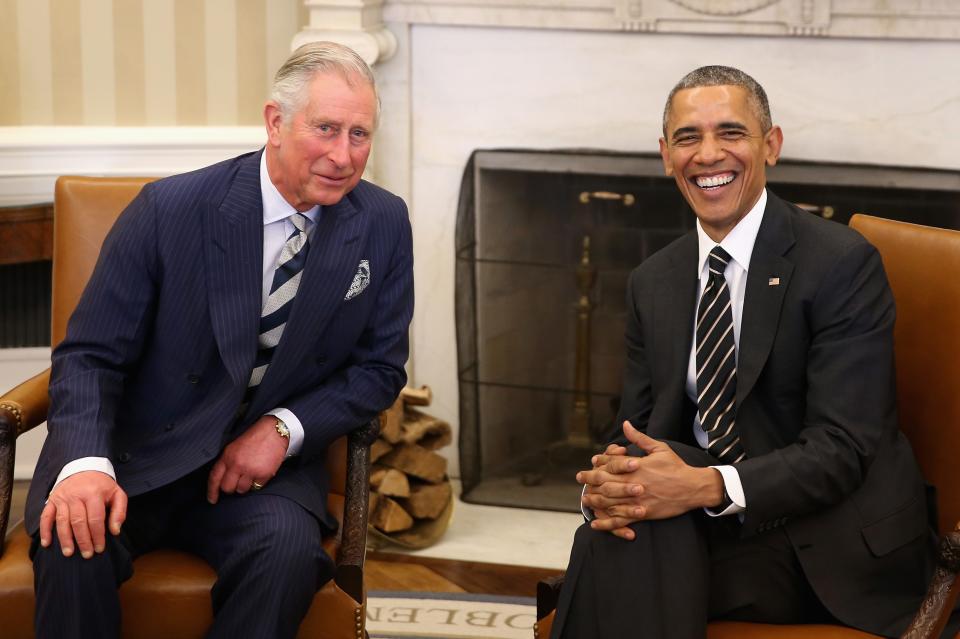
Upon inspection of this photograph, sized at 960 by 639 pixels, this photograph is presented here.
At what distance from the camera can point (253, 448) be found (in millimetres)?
2164

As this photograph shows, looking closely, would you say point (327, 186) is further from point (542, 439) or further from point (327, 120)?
point (542, 439)

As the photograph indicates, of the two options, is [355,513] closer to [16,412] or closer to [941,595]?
[16,412]

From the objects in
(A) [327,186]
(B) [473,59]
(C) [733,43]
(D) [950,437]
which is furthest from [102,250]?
(C) [733,43]

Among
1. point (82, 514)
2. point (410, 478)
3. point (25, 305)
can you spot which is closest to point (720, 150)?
point (82, 514)

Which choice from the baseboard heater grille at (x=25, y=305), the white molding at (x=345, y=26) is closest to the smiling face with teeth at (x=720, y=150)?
the white molding at (x=345, y=26)

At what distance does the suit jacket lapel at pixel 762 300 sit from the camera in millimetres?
2049

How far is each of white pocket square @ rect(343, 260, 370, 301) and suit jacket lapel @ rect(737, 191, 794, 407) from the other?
68 centimetres

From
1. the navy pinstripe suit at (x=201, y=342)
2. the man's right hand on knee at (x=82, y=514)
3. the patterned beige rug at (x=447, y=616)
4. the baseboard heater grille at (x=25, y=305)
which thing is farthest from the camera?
the baseboard heater grille at (x=25, y=305)

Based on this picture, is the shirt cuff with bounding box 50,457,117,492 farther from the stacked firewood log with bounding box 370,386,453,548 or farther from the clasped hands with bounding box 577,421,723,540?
the stacked firewood log with bounding box 370,386,453,548

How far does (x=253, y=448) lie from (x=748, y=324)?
85cm

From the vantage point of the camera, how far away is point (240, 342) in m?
2.19

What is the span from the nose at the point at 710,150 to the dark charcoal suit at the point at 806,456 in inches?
5.2

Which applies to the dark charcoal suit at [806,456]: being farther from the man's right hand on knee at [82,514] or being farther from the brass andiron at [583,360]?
the brass andiron at [583,360]

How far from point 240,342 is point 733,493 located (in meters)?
0.87
